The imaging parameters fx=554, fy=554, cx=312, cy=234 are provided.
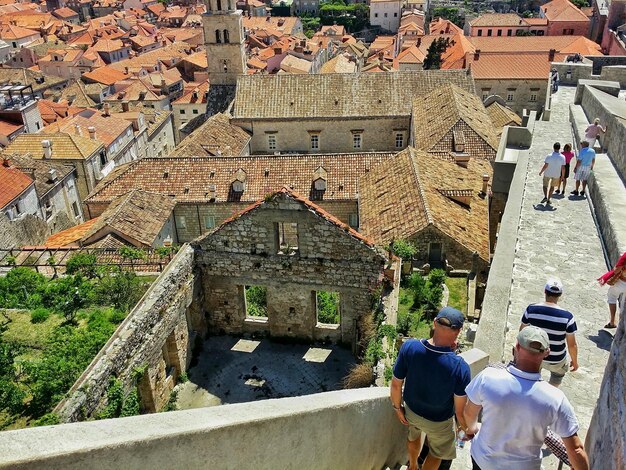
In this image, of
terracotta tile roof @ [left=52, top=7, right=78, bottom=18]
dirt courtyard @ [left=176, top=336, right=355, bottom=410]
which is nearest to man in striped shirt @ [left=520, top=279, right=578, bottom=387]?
dirt courtyard @ [left=176, top=336, right=355, bottom=410]

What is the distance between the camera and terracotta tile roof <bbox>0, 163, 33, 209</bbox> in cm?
2909

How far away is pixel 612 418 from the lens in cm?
440

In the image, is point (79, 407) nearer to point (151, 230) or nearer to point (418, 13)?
point (151, 230)

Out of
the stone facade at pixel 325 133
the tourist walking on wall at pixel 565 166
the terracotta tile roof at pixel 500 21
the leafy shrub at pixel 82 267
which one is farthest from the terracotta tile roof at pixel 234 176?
the terracotta tile roof at pixel 500 21

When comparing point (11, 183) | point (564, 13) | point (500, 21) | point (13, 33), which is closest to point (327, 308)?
point (11, 183)

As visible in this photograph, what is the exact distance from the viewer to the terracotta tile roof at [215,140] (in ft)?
107

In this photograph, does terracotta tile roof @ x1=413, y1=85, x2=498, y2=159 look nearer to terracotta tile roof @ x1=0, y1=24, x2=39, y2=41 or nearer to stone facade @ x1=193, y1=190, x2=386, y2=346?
stone facade @ x1=193, y1=190, x2=386, y2=346

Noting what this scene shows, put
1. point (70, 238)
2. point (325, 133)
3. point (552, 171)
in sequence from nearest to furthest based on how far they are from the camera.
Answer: point (552, 171) < point (70, 238) < point (325, 133)

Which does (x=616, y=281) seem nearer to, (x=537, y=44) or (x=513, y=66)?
(x=513, y=66)

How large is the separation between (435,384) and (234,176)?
24.0 meters

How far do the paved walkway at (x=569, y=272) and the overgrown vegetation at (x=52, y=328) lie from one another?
8.98 meters

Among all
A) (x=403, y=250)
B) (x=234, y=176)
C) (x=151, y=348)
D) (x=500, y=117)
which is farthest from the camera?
(x=500, y=117)

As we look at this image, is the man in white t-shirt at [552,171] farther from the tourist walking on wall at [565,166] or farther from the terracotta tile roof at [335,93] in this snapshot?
the terracotta tile roof at [335,93]

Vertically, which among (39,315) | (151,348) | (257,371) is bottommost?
(257,371)
